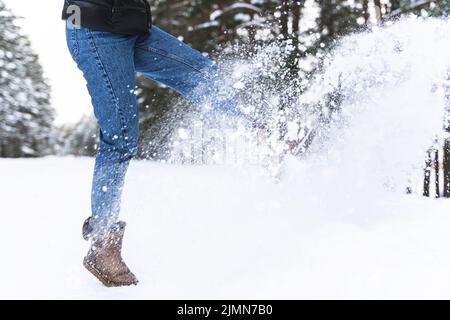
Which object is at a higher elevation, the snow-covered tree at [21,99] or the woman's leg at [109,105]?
the snow-covered tree at [21,99]

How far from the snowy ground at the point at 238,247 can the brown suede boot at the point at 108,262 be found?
4 centimetres

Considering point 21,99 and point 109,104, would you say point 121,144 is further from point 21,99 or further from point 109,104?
point 21,99

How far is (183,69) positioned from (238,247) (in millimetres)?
810

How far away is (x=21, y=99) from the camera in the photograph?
10.8 meters

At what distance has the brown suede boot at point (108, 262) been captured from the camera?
6.44ft

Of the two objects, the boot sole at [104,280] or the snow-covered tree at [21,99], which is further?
the snow-covered tree at [21,99]

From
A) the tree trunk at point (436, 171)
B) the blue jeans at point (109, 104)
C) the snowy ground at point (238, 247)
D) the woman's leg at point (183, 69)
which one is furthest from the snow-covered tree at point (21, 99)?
the blue jeans at point (109, 104)

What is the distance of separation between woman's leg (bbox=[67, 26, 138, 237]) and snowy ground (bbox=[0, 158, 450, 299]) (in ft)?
1.11

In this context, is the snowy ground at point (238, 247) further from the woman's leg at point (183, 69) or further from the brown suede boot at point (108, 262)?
the woman's leg at point (183, 69)

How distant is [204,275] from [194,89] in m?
0.78

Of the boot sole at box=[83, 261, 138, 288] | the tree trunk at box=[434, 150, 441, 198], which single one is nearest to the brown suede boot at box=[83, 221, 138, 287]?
the boot sole at box=[83, 261, 138, 288]

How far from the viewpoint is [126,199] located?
132 inches

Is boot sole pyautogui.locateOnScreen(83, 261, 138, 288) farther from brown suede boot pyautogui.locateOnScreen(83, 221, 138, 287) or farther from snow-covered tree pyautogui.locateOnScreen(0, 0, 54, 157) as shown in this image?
snow-covered tree pyautogui.locateOnScreen(0, 0, 54, 157)

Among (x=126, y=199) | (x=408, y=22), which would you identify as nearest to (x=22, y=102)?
(x=126, y=199)
